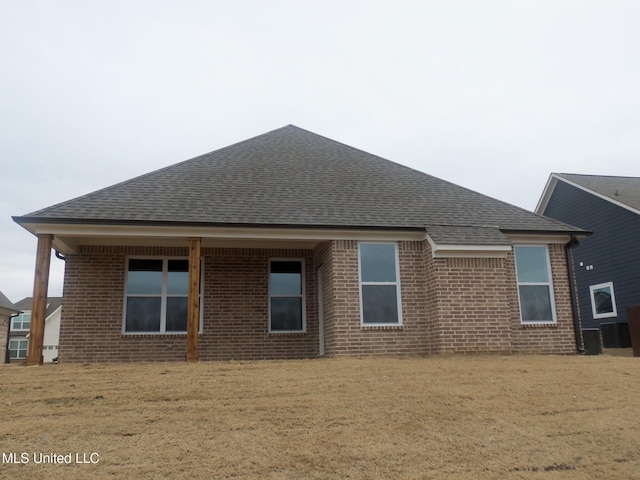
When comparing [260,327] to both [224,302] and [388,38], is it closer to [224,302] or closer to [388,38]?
[224,302]

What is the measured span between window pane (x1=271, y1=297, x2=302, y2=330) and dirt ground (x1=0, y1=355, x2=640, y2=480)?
11.8 ft

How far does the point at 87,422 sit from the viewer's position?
21.5 feet

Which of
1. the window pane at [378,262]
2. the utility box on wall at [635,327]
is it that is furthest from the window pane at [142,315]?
the utility box on wall at [635,327]

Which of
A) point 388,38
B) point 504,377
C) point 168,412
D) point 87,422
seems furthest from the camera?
point 388,38

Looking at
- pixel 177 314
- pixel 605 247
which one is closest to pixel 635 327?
pixel 605 247

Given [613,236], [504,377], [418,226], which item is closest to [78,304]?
[418,226]

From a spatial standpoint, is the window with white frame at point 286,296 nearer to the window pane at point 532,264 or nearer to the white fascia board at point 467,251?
the white fascia board at point 467,251

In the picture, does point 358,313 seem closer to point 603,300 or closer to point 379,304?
point 379,304

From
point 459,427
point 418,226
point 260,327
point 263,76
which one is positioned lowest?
point 459,427

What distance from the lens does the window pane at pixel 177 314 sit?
1296cm

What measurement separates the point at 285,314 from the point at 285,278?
88 centimetres

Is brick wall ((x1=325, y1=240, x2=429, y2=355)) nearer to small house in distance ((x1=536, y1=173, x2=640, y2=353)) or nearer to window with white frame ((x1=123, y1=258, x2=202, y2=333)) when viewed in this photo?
window with white frame ((x1=123, y1=258, x2=202, y2=333))

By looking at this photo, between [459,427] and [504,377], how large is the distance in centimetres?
290

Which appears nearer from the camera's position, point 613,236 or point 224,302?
point 224,302
